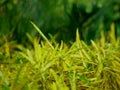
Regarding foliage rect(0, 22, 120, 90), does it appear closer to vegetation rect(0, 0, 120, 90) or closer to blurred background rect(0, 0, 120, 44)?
vegetation rect(0, 0, 120, 90)

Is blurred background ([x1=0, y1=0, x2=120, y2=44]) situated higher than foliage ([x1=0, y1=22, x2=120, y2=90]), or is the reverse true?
blurred background ([x1=0, y1=0, x2=120, y2=44])

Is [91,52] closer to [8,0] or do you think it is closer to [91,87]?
[91,87]

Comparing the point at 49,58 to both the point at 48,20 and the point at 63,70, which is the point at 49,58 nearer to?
the point at 63,70

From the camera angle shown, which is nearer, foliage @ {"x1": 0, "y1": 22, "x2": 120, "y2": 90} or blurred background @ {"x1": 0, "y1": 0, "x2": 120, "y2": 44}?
foliage @ {"x1": 0, "y1": 22, "x2": 120, "y2": 90}

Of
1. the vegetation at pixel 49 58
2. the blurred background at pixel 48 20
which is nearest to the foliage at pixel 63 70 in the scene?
the vegetation at pixel 49 58

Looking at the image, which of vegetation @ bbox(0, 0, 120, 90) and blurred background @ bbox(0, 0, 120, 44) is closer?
vegetation @ bbox(0, 0, 120, 90)

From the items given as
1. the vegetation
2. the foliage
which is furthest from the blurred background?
the foliage

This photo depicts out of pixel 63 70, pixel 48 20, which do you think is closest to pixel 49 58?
pixel 63 70

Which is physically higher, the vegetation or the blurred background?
the blurred background
